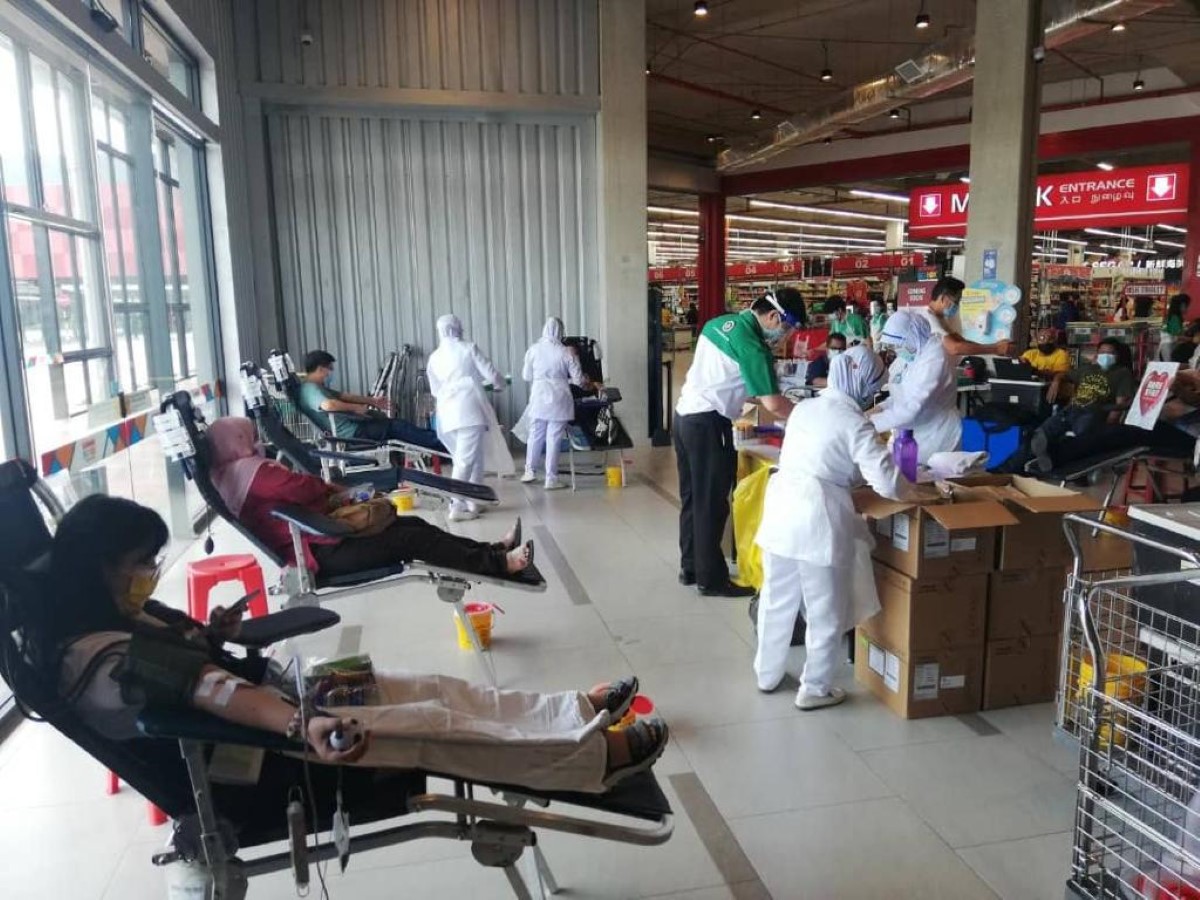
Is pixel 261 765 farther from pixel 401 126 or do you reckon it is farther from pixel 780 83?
pixel 780 83

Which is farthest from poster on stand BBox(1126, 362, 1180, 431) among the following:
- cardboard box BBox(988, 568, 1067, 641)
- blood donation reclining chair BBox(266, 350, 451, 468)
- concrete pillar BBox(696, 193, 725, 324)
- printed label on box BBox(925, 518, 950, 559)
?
concrete pillar BBox(696, 193, 725, 324)

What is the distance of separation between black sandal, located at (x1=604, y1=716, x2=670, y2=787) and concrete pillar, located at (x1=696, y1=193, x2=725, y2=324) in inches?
628

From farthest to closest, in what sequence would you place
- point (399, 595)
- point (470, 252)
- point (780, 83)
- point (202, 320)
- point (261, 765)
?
point (780, 83), point (470, 252), point (202, 320), point (399, 595), point (261, 765)

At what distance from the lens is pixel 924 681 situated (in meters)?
2.96

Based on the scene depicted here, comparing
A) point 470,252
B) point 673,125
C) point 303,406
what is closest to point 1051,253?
point 673,125

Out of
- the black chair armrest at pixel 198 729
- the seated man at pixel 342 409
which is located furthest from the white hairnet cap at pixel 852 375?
the seated man at pixel 342 409

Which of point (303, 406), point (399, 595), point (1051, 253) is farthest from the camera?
point (1051, 253)

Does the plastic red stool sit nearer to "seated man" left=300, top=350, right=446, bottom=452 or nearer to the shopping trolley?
"seated man" left=300, top=350, right=446, bottom=452

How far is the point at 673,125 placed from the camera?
16.2m

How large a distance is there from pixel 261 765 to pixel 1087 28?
8.74m

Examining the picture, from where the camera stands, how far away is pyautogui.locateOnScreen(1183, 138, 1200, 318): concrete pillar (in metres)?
11.5

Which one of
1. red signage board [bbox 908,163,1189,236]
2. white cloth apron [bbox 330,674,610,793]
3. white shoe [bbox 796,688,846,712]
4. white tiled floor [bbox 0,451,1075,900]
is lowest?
white tiled floor [bbox 0,451,1075,900]

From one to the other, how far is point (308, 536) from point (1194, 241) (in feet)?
42.3

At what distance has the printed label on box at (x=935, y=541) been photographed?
2.86m
